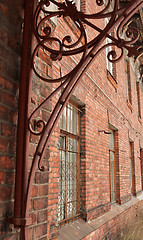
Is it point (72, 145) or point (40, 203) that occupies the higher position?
point (72, 145)

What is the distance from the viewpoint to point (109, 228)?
4832 millimetres

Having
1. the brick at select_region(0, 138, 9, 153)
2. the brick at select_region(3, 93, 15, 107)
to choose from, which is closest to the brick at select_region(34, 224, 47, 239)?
the brick at select_region(0, 138, 9, 153)

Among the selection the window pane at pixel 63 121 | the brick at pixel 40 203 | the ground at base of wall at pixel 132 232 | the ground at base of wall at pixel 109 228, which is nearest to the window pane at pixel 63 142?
the window pane at pixel 63 121

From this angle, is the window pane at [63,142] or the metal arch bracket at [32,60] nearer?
the metal arch bracket at [32,60]

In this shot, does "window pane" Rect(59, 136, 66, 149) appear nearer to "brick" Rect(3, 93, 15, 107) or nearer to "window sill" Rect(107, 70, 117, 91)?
"brick" Rect(3, 93, 15, 107)

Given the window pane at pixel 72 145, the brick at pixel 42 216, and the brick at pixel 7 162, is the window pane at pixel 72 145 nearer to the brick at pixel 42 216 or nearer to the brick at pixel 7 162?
the brick at pixel 42 216

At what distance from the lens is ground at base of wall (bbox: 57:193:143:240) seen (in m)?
3.34

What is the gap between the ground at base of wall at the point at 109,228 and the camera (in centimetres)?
334

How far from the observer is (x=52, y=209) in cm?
274

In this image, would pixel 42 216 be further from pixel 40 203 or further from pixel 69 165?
pixel 69 165

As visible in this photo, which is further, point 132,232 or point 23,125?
point 132,232

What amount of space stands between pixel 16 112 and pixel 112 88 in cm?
546

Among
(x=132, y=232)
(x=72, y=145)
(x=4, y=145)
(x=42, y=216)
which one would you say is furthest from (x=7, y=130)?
(x=132, y=232)

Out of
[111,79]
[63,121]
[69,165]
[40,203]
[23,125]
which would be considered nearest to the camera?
[23,125]
